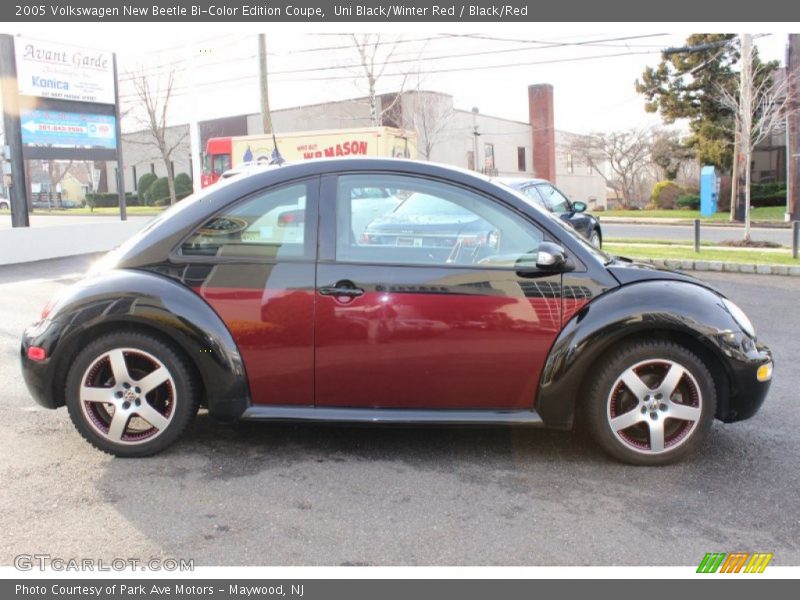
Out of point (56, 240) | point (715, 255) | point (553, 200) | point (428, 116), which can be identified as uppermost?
point (428, 116)

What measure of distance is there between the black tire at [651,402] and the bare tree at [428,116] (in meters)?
34.6

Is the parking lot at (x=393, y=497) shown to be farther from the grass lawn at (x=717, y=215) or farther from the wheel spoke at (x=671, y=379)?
the grass lawn at (x=717, y=215)

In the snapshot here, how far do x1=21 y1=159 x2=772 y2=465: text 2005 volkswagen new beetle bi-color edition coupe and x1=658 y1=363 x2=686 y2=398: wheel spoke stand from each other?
3 centimetres

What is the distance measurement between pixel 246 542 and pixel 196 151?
19301 millimetres

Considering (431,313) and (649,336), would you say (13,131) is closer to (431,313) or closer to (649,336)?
(431,313)

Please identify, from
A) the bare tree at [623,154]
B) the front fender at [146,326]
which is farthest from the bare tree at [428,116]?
the front fender at [146,326]

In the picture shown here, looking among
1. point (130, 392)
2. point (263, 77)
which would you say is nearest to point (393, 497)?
point (130, 392)

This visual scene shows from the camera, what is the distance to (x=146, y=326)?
3.93 metres

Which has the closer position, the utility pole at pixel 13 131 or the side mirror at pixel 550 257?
the side mirror at pixel 550 257

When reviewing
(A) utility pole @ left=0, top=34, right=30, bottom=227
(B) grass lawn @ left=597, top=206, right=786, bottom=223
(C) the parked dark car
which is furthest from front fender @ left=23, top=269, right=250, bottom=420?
(B) grass lawn @ left=597, top=206, right=786, bottom=223

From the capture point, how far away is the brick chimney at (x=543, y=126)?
154 feet

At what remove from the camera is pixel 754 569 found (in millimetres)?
2967

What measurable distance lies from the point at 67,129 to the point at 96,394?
1589cm

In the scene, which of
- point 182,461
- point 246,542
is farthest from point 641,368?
point 182,461
